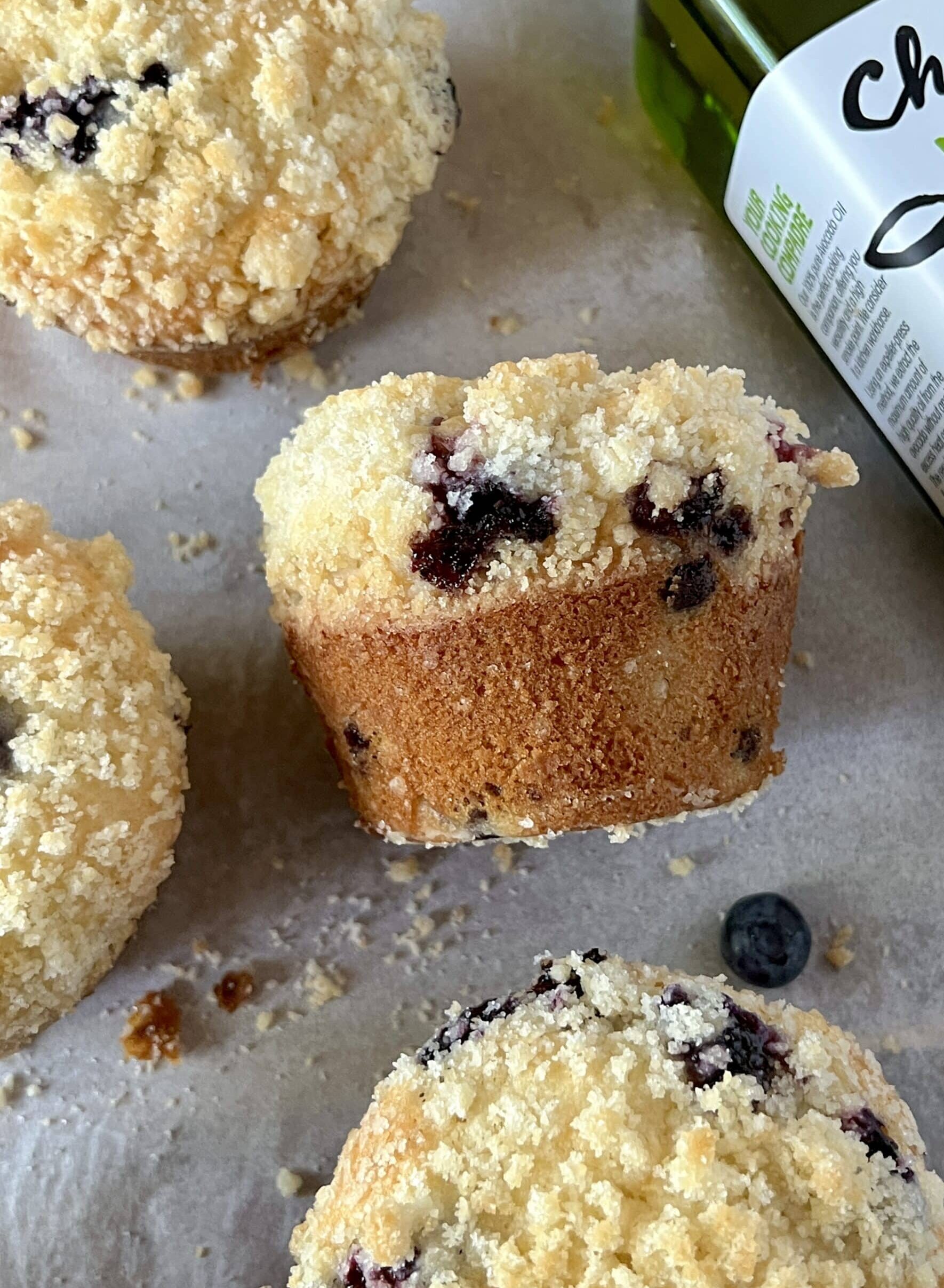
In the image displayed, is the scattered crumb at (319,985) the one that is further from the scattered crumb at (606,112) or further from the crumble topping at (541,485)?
the scattered crumb at (606,112)

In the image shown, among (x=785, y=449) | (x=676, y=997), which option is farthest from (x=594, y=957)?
(x=785, y=449)

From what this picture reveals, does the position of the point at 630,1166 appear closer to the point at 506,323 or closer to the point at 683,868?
the point at 683,868

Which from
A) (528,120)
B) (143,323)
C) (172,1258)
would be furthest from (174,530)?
(172,1258)

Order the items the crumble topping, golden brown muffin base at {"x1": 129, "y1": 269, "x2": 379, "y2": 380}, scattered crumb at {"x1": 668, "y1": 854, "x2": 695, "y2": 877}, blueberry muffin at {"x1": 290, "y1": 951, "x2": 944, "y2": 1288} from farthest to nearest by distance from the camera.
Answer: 1. scattered crumb at {"x1": 668, "y1": 854, "x2": 695, "y2": 877}
2. golden brown muffin base at {"x1": 129, "y1": 269, "x2": 379, "y2": 380}
3. the crumble topping
4. blueberry muffin at {"x1": 290, "y1": 951, "x2": 944, "y2": 1288}

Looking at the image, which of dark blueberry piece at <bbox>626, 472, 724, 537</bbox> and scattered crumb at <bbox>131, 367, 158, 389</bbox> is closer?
dark blueberry piece at <bbox>626, 472, 724, 537</bbox>

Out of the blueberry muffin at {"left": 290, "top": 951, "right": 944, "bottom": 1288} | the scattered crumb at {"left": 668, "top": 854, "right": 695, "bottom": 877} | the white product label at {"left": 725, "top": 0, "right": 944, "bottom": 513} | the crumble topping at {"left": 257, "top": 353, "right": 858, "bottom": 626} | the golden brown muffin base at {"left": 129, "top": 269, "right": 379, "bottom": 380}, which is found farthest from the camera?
the scattered crumb at {"left": 668, "top": 854, "right": 695, "bottom": 877}

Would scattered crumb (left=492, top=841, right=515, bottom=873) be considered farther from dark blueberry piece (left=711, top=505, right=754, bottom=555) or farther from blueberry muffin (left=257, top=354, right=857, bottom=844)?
dark blueberry piece (left=711, top=505, right=754, bottom=555)

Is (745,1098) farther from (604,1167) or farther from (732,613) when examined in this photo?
(732,613)

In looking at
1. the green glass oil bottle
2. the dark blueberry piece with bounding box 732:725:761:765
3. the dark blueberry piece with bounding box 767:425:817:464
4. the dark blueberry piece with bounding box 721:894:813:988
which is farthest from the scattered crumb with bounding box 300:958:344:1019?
the green glass oil bottle

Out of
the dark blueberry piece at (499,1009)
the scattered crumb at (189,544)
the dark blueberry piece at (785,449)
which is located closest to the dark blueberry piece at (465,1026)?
the dark blueberry piece at (499,1009)
